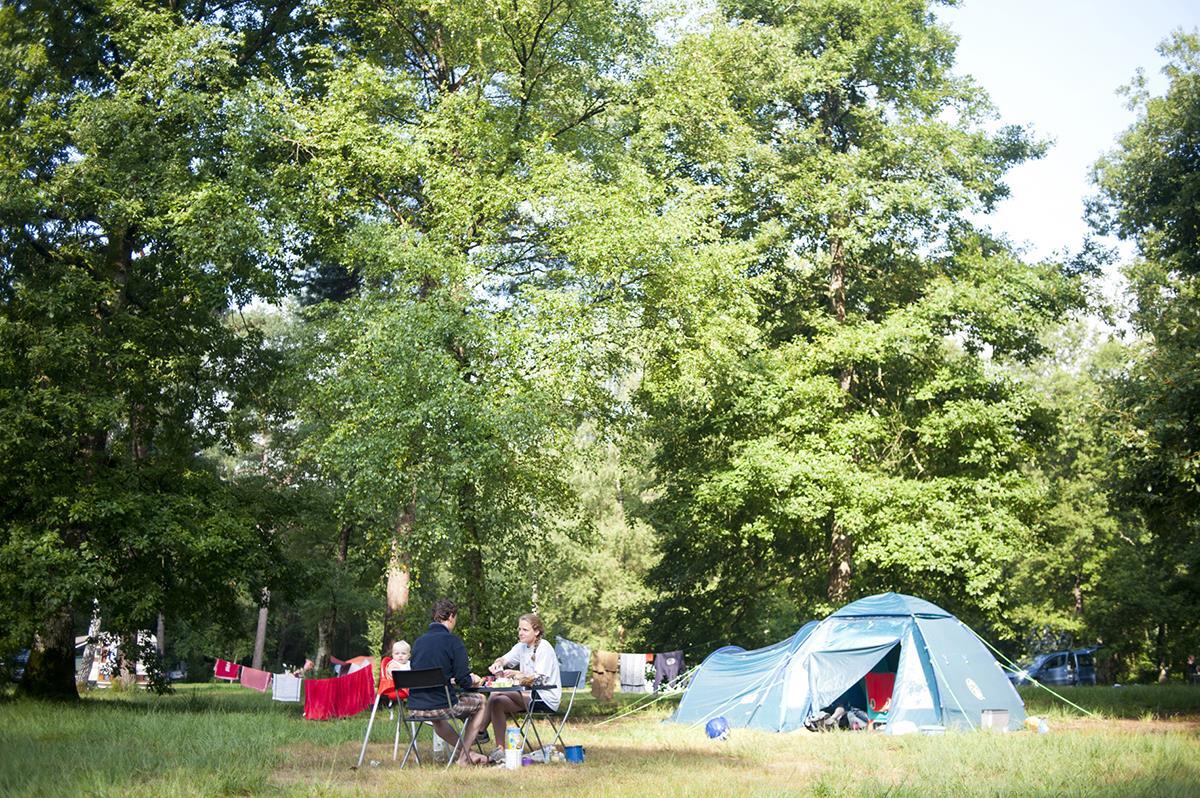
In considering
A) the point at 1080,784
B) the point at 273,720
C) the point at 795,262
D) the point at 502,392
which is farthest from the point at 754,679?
the point at 795,262

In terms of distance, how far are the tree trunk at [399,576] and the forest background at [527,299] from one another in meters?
0.08

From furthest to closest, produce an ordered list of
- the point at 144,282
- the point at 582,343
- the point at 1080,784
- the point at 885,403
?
the point at 885,403, the point at 144,282, the point at 582,343, the point at 1080,784

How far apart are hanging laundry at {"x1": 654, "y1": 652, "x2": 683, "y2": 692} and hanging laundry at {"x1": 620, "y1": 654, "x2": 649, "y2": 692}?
2142 mm

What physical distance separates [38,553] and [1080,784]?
12.8 metres

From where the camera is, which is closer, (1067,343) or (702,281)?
(702,281)

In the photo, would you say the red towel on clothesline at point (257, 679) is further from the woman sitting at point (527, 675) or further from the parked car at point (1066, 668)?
the parked car at point (1066, 668)

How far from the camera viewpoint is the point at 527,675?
10.1 metres

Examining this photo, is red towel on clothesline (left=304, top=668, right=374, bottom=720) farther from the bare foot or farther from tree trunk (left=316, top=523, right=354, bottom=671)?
tree trunk (left=316, top=523, right=354, bottom=671)

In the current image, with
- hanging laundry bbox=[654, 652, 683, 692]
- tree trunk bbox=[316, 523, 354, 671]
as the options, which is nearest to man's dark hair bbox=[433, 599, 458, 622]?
hanging laundry bbox=[654, 652, 683, 692]

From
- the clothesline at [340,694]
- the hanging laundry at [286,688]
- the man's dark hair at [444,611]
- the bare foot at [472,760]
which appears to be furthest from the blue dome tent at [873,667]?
the hanging laundry at [286,688]

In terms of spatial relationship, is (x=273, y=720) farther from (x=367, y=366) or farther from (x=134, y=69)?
(x=134, y=69)

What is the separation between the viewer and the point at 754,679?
15.7 m

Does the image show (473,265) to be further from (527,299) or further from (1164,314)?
(1164,314)

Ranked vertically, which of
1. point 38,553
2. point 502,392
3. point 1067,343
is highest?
point 1067,343
